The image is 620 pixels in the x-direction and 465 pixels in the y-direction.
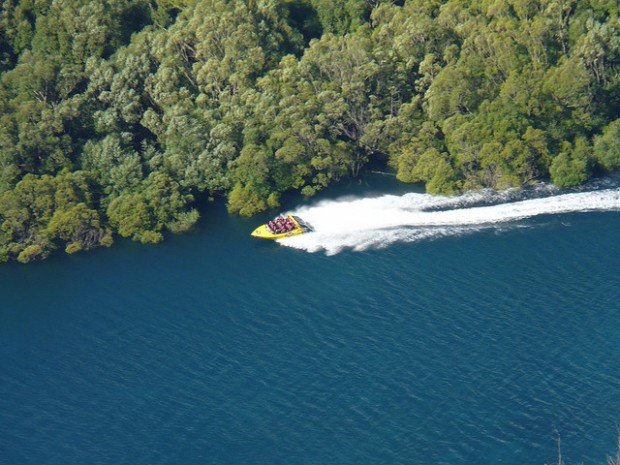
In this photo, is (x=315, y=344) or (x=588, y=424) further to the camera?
(x=315, y=344)

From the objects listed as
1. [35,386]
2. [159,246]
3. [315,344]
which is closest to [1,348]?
[35,386]

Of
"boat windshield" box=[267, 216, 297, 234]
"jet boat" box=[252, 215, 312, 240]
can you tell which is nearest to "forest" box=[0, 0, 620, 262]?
"jet boat" box=[252, 215, 312, 240]

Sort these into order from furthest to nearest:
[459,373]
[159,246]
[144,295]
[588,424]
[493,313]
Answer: [159,246] < [144,295] < [493,313] < [459,373] < [588,424]

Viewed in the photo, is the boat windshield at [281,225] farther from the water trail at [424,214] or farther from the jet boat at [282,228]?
the water trail at [424,214]

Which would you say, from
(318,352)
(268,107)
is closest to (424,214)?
(268,107)

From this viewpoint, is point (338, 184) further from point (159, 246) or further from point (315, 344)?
point (315, 344)

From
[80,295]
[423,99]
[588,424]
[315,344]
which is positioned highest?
[423,99]

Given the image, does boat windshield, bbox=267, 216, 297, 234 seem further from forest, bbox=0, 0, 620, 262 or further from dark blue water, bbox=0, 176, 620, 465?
forest, bbox=0, 0, 620, 262

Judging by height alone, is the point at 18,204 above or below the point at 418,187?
above
